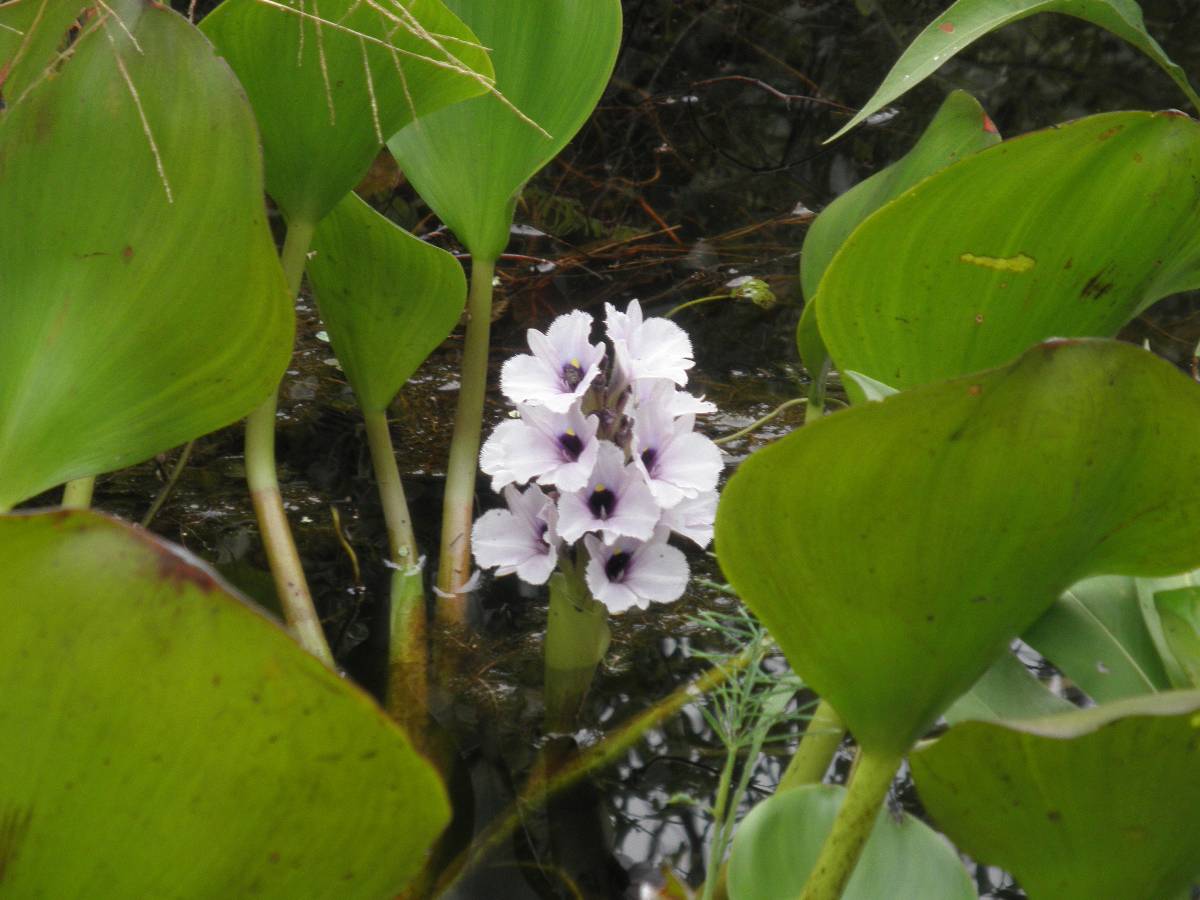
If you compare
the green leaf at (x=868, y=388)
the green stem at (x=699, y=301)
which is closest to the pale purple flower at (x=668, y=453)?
the green leaf at (x=868, y=388)

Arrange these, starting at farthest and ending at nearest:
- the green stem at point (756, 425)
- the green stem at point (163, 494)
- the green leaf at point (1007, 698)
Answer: the green stem at point (756, 425) < the green stem at point (163, 494) < the green leaf at point (1007, 698)

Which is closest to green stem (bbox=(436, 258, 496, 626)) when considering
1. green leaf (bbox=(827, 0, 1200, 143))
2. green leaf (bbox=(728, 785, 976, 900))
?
green leaf (bbox=(827, 0, 1200, 143))

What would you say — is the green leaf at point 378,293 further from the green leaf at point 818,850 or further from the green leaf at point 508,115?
the green leaf at point 818,850

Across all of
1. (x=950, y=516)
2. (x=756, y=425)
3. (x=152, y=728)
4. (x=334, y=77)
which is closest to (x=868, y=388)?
(x=950, y=516)

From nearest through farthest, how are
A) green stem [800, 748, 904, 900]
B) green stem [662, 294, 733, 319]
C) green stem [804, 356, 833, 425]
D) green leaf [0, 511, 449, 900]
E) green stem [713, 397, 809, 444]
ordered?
green leaf [0, 511, 449, 900] → green stem [800, 748, 904, 900] → green stem [804, 356, 833, 425] → green stem [713, 397, 809, 444] → green stem [662, 294, 733, 319]

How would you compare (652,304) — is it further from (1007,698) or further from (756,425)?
(1007,698)

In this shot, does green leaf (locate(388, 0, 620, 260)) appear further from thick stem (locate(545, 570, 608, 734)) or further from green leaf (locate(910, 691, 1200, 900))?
green leaf (locate(910, 691, 1200, 900))
